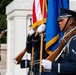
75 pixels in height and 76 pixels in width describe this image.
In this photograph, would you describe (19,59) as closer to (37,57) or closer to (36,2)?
(37,57)

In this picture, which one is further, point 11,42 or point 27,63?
point 11,42

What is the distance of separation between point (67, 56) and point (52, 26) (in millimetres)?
1044

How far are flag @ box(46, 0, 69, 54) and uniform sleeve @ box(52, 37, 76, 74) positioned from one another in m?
0.88

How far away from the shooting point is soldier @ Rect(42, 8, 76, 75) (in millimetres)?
4156

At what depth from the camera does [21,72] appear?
967cm

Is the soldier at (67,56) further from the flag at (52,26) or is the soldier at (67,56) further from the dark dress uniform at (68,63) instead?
the flag at (52,26)

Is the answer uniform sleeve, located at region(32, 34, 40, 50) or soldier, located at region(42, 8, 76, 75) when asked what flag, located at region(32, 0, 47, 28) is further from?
soldier, located at region(42, 8, 76, 75)

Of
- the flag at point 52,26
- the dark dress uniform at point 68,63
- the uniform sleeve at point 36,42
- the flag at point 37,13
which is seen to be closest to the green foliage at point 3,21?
the flag at point 37,13

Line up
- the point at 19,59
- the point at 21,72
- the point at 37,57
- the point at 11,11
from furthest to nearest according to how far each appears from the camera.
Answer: the point at 11,11
the point at 21,72
the point at 19,59
the point at 37,57

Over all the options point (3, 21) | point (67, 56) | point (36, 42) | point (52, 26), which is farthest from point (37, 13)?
point (3, 21)

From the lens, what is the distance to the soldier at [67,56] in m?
4.16

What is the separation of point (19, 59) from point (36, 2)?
109 centimetres

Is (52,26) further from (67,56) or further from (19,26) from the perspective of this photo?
(19,26)

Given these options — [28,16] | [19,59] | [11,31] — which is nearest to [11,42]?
[11,31]
